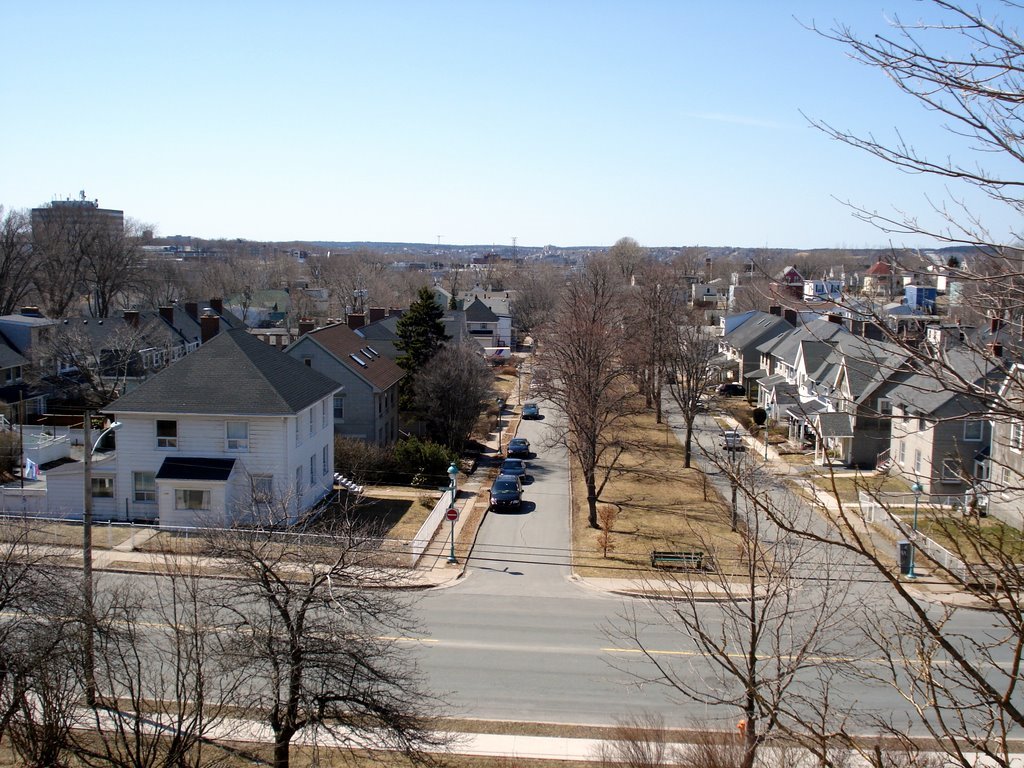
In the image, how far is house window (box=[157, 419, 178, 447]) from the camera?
30.6m

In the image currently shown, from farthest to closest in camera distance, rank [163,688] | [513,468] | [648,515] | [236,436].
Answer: [513,468], [648,515], [236,436], [163,688]

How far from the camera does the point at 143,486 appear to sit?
30828 millimetres

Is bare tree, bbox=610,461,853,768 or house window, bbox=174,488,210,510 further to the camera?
house window, bbox=174,488,210,510

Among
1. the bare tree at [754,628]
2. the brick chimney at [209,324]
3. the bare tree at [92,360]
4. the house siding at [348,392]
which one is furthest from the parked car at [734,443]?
the bare tree at [92,360]

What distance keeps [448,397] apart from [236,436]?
46.3 feet

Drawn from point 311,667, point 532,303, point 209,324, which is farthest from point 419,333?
point 532,303

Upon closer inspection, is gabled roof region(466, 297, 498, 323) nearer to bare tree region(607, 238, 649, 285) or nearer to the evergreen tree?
bare tree region(607, 238, 649, 285)

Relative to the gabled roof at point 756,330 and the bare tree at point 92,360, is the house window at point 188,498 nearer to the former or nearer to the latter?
the bare tree at point 92,360

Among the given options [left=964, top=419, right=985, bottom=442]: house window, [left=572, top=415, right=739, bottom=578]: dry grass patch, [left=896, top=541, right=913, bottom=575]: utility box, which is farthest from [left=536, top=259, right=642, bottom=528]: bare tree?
[left=964, top=419, right=985, bottom=442]: house window

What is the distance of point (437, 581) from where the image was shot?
2547 cm

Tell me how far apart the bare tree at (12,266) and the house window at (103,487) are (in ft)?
155

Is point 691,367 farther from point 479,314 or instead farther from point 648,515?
point 479,314

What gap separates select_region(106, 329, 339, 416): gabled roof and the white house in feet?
0.12

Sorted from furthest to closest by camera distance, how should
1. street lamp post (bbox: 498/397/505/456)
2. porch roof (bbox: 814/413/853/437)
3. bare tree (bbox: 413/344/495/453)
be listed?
street lamp post (bbox: 498/397/505/456) < porch roof (bbox: 814/413/853/437) < bare tree (bbox: 413/344/495/453)
